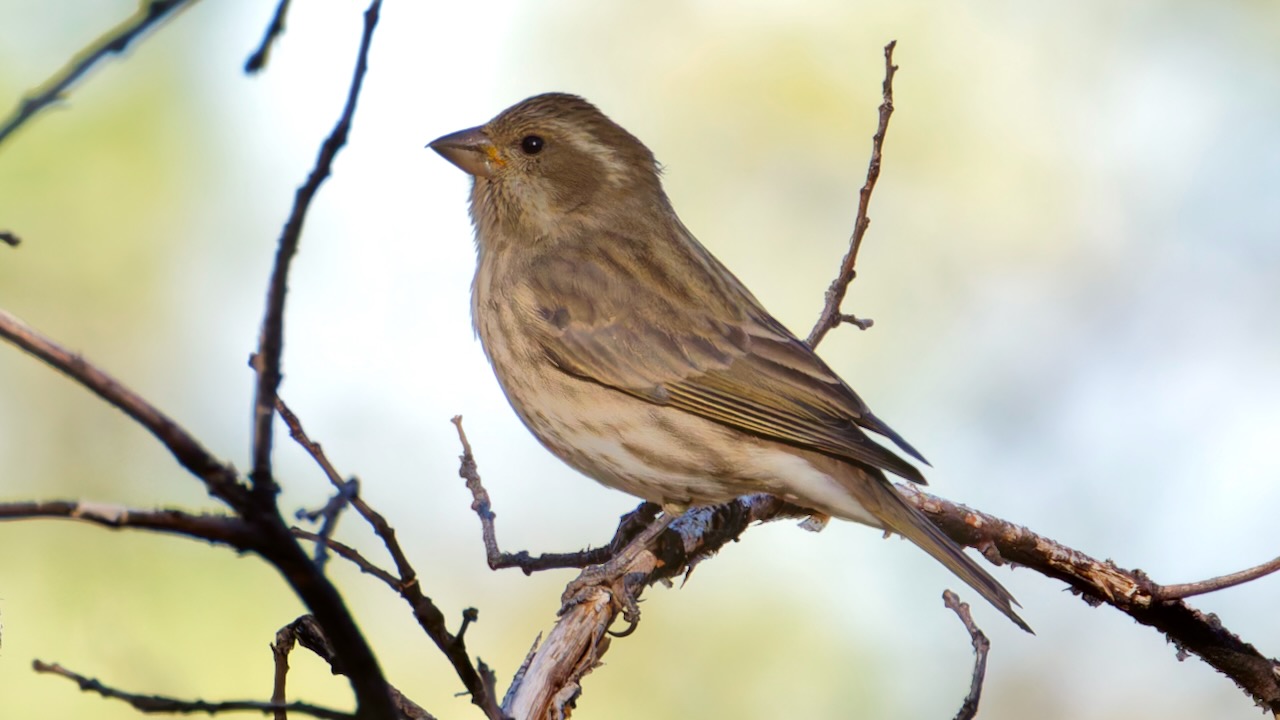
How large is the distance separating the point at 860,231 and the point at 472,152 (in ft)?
5.40

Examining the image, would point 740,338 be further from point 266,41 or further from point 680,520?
point 266,41

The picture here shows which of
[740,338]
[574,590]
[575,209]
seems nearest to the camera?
[574,590]

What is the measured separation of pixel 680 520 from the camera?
4.18 m

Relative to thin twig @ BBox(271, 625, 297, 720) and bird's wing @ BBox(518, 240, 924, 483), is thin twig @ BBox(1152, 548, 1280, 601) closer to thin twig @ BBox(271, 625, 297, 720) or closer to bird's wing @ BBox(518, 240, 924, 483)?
bird's wing @ BBox(518, 240, 924, 483)

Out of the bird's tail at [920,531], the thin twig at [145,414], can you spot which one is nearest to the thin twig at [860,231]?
the bird's tail at [920,531]

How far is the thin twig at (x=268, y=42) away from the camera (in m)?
1.49

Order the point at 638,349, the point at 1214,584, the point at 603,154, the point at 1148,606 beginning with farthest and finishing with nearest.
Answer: the point at 603,154, the point at 638,349, the point at 1148,606, the point at 1214,584

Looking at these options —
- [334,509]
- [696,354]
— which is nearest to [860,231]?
[696,354]

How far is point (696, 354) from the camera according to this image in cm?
440

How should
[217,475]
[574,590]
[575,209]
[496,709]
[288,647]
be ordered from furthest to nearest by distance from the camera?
[575,209]
[574,590]
[288,647]
[496,709]
[217,475]

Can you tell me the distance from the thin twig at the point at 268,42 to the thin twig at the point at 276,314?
0.12 meters

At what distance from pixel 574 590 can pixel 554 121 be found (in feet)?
7.25

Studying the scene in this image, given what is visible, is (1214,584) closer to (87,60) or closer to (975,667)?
(975,667)

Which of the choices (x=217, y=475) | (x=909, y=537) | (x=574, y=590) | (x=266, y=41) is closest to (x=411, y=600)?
(x=217, y=475)
